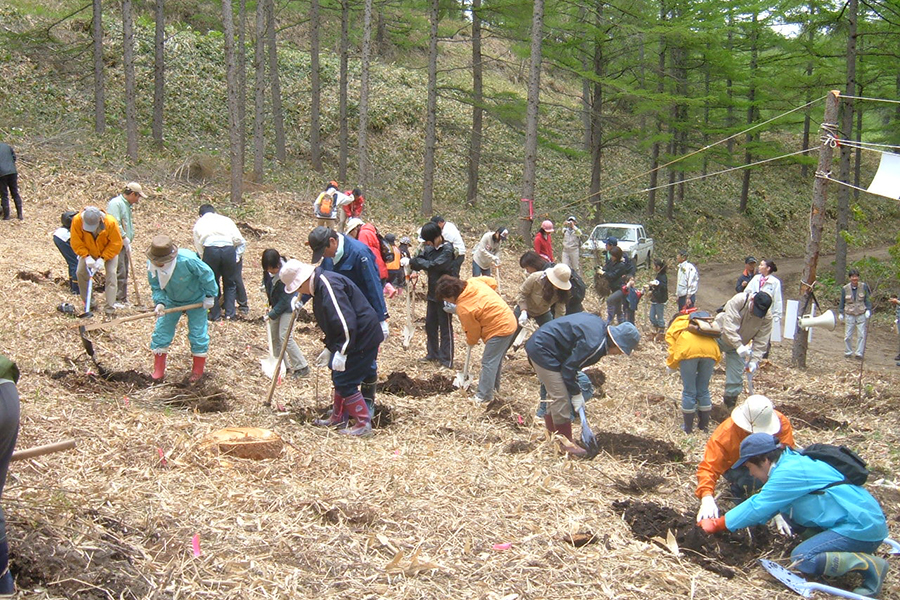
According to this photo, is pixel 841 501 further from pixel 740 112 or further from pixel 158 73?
pixel 740 112

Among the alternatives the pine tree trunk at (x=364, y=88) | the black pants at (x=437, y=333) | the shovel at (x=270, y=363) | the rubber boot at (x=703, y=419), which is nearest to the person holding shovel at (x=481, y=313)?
the black pants at (x=437, y=333)

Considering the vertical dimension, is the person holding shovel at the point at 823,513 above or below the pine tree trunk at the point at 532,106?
below

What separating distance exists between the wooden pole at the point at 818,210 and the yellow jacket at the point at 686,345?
15.3 feet

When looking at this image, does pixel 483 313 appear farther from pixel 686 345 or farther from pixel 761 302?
pixel 761 302

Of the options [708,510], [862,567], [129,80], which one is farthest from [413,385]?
[129,80]

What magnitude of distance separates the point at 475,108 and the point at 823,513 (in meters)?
19.9

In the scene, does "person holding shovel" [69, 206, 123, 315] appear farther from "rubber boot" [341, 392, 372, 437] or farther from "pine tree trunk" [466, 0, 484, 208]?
"pine tree trunk" [466, 0, 484, 208]

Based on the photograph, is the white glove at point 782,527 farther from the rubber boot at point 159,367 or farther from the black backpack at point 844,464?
the rubber boot at point 159,367

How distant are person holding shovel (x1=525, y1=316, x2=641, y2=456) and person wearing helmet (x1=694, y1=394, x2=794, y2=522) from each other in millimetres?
1131

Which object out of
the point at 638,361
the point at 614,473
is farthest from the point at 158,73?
the point at 614,473

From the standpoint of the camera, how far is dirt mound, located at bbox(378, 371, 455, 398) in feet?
27.2

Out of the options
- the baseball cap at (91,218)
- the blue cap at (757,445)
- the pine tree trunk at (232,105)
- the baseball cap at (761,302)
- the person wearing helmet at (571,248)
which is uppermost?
the pine tree trunk at (232,105)

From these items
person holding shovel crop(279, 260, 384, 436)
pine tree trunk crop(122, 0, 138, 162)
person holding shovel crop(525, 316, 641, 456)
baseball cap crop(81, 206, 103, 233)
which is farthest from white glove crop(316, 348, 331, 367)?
pine tree trunk crop(122, 0, 138, 162)

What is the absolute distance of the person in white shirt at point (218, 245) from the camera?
9758mm
